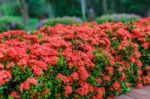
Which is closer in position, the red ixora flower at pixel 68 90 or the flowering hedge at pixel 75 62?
the flowering hedge at pixel 75 62

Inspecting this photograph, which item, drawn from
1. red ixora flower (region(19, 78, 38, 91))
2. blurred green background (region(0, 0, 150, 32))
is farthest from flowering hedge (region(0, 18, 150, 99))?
blurred green background (region(0, 0, 150, 32))

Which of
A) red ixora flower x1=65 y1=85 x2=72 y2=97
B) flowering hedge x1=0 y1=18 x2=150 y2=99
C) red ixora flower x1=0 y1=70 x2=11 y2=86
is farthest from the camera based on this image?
red ixora flower x1=65 y1=85 x2=72 y2=97

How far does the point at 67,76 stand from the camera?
3262 millimetres

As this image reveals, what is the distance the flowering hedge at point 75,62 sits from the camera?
114 inches

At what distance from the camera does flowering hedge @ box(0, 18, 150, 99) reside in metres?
2.89

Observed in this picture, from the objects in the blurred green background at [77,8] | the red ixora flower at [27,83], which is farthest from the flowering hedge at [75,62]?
the blurred green background at [77,8]

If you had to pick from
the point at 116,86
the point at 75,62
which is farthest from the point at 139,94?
the point at 75,62

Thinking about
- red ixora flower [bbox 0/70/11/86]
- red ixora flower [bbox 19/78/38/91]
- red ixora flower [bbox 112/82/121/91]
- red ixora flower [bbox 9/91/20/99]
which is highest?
red ixora flower [bbox 0/70/11/86]

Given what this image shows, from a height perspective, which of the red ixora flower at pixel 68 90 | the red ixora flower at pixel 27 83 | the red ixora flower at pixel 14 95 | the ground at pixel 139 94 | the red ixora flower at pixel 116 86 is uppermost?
the red ixora flower at pixel 27 83

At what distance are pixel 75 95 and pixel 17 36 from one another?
3.40 ft

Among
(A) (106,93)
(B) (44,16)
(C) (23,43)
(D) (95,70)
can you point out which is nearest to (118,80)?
(A) (106,93)

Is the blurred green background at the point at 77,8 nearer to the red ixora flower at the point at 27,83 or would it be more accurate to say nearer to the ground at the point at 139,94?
the ground at the point at 139,94

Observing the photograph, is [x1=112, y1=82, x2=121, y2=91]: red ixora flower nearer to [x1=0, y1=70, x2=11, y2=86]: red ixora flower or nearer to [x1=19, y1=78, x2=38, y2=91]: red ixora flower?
[x1=19, y1=78, x2=38, y2=91]: red ixora flower

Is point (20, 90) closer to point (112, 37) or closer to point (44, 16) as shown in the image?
point (112, 37)
